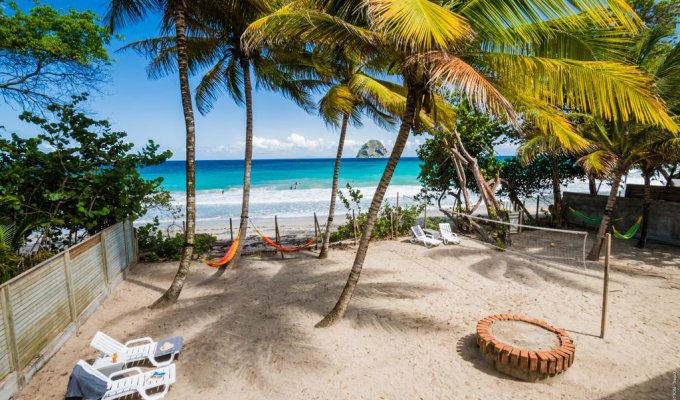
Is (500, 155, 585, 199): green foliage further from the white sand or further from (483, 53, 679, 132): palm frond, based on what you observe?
(483, 53, 679, 132): palm frond

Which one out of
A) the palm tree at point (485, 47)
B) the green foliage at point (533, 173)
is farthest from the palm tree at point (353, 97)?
the green foliage at point (533, 173)

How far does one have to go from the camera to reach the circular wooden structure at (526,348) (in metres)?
3.78

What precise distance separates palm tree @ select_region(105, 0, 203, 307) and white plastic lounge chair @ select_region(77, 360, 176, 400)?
8.13ft

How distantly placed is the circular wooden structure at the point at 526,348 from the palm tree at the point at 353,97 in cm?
429

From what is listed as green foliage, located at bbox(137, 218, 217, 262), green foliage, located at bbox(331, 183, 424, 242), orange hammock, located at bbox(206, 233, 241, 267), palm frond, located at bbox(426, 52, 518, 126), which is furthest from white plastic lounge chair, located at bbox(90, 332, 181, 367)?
green foliage, located at bbox(331, 183, 424, 242)

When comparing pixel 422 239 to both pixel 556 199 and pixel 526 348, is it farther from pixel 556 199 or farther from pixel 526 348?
pixel 556 199

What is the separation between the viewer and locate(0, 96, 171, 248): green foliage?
20.2ft

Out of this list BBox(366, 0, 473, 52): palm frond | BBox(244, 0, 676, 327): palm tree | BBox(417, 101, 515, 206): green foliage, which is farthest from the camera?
BBox(417, 101, 515, 206): green foliage

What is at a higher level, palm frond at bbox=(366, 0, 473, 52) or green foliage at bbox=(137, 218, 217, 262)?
palm frond at bbox=(366, 0, 473, 52)

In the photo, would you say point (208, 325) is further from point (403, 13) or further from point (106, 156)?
point (403, 13)

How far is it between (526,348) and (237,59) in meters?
7.87

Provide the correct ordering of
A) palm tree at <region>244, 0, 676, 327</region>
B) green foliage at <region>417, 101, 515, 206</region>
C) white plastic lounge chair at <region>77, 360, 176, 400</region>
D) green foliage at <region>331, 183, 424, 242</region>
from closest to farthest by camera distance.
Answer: palm tree at <region>244, 0, 676, 327</region>
white plastic lounge chair at <region>77, 360, 176, 400</region>
green foliage at <region>331, 183, 424, 242</region>
green foliage at <region>417, 101, 515, 206</region>

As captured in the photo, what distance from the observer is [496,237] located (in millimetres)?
10688

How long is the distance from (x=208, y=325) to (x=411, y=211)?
8.62m
